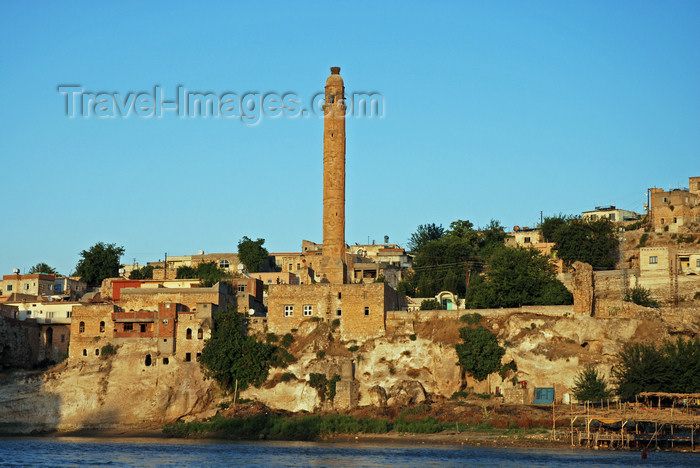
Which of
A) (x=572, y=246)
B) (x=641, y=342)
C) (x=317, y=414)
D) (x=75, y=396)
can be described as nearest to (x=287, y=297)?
(x=317, y=414)

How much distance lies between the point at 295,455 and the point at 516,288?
76.3ft

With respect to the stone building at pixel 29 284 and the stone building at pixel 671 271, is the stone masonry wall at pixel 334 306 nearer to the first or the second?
the stone building at pixel 671 271

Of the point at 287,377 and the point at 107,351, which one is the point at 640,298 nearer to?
the point at 287,377

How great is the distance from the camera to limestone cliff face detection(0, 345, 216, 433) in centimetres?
6775

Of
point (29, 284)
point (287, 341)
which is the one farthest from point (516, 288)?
point (29, 284)

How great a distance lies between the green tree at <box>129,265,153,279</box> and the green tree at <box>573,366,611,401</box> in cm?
4453

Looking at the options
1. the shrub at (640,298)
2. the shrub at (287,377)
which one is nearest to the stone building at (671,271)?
the shrub at (640,298)

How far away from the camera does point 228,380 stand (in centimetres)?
6838

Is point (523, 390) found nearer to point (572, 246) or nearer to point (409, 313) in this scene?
point (409, 313)

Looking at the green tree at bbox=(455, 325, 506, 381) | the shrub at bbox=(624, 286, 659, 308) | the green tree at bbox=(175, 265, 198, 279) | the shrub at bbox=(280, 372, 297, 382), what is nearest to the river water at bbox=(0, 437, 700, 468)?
the shrub at bbox=(280, 372, 297, 382)

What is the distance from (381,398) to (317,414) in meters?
4.15

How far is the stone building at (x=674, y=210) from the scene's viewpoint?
94.8 meters

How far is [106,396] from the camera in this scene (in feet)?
224

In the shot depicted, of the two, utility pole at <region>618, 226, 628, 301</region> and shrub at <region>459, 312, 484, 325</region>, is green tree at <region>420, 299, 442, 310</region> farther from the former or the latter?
utility pole at <region>618, 226, 628, 301</region>
